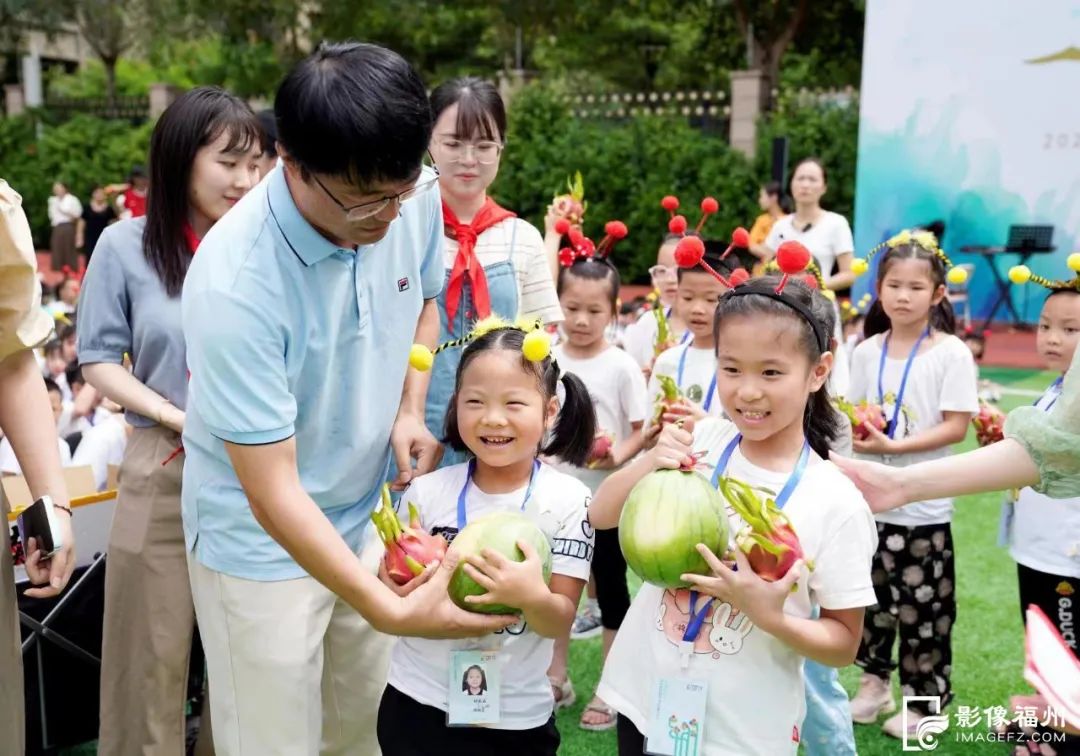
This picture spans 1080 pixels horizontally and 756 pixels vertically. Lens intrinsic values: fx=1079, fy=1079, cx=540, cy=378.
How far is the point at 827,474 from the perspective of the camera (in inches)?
90.1

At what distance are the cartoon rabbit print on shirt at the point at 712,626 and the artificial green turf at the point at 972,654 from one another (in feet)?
4.83

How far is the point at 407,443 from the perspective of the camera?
250 cm

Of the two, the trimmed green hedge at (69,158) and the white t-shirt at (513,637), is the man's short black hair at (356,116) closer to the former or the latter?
the white t-shirt at (513,637)

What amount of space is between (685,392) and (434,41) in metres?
21.1

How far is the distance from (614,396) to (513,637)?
1.79 meters

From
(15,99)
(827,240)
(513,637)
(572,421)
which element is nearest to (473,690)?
(513,637)

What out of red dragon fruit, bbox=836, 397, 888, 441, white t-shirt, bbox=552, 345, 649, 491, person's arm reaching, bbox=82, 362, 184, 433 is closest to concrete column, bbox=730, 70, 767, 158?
white t-shirt, bbox=552, 345, 649, 491

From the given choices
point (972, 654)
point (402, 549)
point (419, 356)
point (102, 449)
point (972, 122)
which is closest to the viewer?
point (402, 549)

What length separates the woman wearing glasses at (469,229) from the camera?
331 cm

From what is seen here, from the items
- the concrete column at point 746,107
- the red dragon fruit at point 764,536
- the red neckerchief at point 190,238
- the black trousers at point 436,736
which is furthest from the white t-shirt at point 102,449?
the concrete column at point 746,107

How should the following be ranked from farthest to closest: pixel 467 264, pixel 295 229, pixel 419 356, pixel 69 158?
pixel 69 158, pixel 467 264, pixel 419 356, pixel 295 229

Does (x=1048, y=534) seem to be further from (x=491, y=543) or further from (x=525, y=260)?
(x=491, y=543)

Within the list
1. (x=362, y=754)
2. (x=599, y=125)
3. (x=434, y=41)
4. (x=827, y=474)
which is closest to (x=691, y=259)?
(x=827, y=474)

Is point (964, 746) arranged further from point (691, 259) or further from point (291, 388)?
point (291, 388)
